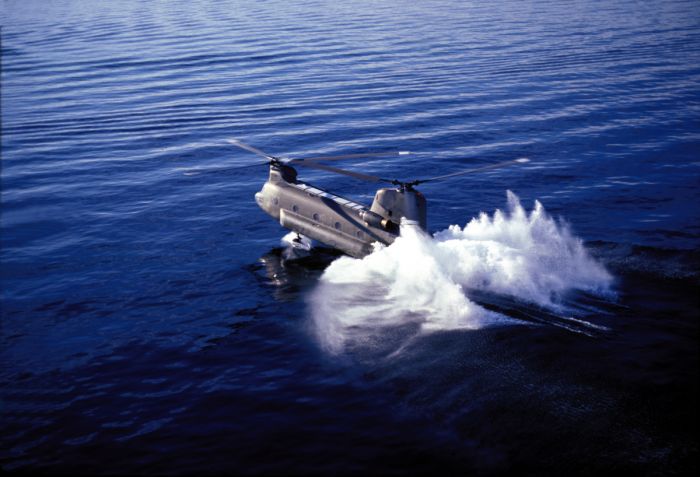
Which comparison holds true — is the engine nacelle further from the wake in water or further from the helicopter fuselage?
the wake in water

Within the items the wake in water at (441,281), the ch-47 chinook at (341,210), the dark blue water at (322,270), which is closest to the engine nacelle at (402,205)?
the ch-47 chinook at (341,210)

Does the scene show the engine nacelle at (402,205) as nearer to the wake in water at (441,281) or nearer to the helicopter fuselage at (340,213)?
the helicopter fuselage at (340,213)

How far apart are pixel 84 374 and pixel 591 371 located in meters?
24.7

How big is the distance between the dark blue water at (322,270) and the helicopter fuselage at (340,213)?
2530 millimetres

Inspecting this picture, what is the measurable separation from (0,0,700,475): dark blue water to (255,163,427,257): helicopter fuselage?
253cm

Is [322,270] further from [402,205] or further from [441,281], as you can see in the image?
[441,281]

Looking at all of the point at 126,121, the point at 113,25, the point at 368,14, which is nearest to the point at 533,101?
the point at 126,121

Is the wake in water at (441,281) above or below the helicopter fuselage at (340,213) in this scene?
below

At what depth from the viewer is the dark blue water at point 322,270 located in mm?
26469

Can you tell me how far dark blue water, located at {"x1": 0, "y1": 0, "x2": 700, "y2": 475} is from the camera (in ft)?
86.8

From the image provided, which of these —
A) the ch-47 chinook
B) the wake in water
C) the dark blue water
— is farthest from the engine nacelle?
the dark blue water

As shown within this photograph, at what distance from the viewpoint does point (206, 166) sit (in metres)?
61.8

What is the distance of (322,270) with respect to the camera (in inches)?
1677

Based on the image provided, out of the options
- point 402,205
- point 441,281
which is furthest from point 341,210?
point 441,281
